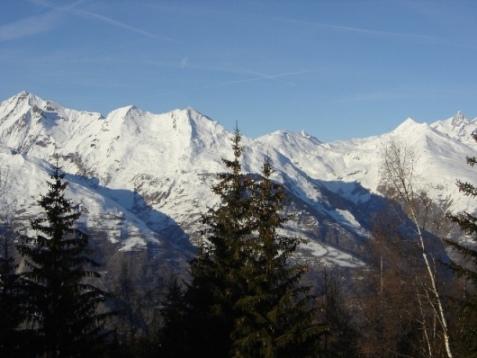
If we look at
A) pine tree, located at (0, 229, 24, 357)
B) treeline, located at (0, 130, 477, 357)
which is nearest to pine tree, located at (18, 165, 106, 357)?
treeline, located at (0, 130, 477, 357)

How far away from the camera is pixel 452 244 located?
76.0 feet

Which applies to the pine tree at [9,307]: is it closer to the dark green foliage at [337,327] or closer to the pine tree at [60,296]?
the pine tree at [60,296]

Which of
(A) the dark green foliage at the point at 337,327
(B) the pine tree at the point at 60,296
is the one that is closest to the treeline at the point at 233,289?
(B) the pine tree at the point at 60,296

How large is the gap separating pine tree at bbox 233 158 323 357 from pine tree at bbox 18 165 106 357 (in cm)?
727

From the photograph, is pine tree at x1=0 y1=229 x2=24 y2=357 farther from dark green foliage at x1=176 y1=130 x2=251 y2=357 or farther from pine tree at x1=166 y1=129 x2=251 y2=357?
dark green foliage at x1=176 y1=130 x2=251 y2=357

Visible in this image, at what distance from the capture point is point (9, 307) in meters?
33.5

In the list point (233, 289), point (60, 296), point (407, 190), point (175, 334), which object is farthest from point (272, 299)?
point (60, 296)

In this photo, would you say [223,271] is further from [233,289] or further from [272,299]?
[272,299]

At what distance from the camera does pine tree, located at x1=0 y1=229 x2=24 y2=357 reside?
28972mm

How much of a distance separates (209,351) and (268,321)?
6384 millimetres

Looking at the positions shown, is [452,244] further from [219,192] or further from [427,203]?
[219,192]

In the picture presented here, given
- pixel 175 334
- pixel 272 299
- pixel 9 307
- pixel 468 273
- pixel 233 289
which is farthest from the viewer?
pixel 175 334

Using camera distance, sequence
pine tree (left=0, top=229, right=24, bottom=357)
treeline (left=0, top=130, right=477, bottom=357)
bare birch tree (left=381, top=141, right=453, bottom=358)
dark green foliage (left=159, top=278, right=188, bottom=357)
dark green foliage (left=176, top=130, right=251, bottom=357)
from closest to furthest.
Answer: bare birch tree (left=381, top=141, right=453, bottom=358) → treeline (left=0, top=130, right=477, bottom=357) → pine tree (left=0, top=229, right=24, bottom=357) → dark green foliage (left=176, top=130, right=251, bottom=357) → dark green foliage (left=159, top=278, right=188, bottom=357)

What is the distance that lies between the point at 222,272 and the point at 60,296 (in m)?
8.27
